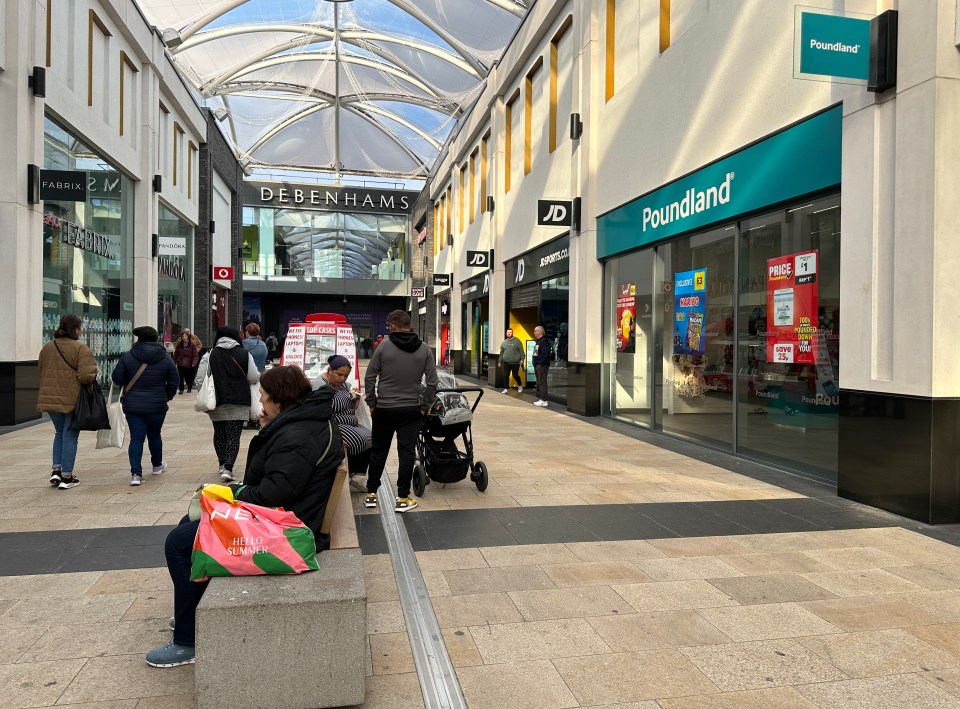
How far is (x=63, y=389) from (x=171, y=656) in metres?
4.53

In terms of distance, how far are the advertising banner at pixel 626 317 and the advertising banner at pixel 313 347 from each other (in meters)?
4.63

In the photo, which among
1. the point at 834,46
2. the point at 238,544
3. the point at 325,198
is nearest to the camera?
the point at 238,544

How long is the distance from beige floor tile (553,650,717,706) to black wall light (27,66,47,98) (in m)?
12.6

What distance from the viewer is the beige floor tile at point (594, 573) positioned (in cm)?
412

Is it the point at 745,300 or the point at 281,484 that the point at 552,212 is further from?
the point at 281,484

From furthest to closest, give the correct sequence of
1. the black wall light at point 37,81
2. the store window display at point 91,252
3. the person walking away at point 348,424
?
the store window display at point 91,252 < the black wall light at point 37,81 < the person walking away at point 348,424

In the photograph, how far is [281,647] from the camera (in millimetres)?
2547

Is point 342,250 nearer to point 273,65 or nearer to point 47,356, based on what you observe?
point 273,65

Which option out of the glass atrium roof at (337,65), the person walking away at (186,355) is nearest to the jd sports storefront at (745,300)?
the person walking away at (186,355)

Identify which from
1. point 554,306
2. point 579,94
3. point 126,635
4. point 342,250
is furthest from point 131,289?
point 342,250

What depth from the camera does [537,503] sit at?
6.14 m

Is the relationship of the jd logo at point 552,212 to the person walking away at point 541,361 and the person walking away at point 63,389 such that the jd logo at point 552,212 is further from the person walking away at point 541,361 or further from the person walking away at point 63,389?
the person walking away at point 63,389

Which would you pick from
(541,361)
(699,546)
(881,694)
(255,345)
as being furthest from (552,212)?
(881,694)

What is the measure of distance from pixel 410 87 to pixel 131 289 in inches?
721
